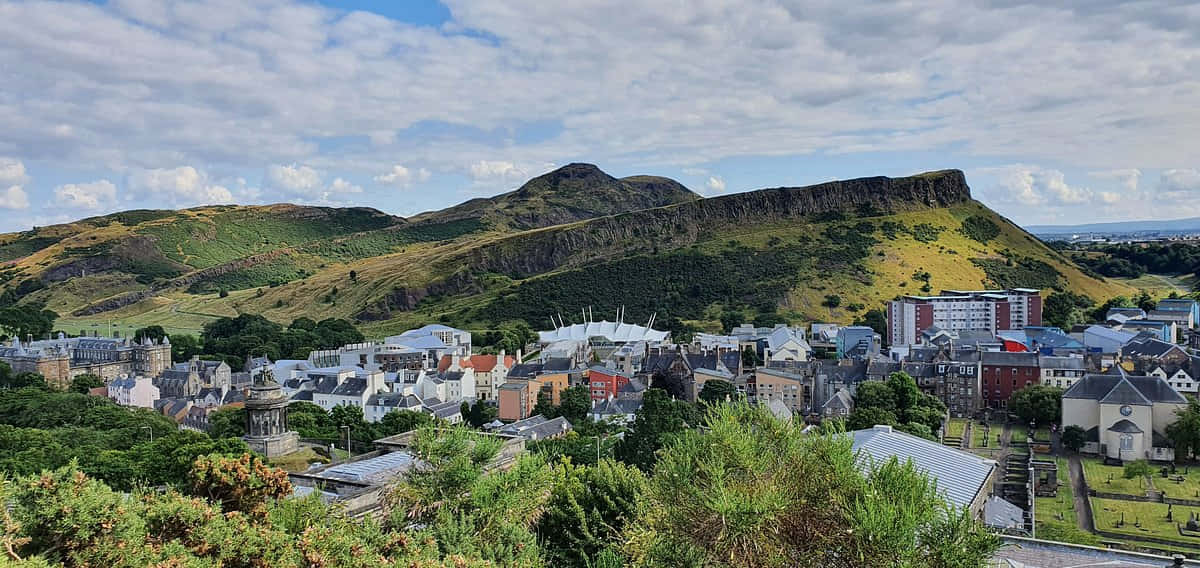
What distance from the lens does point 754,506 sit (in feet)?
30.9

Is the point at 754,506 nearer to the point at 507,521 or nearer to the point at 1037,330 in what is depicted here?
the point at 507,521

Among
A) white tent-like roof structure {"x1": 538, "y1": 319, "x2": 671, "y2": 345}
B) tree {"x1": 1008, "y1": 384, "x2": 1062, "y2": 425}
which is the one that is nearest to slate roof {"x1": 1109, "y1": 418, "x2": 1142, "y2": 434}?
tree {"x1": 1008, "y1": 384, "x2": 1062, "y2": 425}

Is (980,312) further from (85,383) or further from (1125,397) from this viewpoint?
(85,383)

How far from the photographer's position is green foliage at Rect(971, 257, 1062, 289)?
92812mm

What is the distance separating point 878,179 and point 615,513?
107 m

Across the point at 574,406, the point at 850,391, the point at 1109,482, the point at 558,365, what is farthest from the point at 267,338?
the point at 1109,482

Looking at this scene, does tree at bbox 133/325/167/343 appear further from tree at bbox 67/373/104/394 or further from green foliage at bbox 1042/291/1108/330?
green foliage at bbox 1042/291/1108/330

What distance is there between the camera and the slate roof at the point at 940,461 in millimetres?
17750

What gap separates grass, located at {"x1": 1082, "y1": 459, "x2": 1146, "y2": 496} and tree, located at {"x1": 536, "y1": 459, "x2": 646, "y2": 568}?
2659 cm

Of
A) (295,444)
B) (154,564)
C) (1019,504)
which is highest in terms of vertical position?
(154,564)

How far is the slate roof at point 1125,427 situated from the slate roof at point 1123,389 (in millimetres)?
1531

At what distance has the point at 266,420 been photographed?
25375 millimetres

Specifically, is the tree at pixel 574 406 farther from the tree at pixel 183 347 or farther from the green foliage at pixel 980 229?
the green foliage at pixel 980 229

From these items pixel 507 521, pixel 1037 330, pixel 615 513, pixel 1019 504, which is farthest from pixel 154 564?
pixel 1037 330
